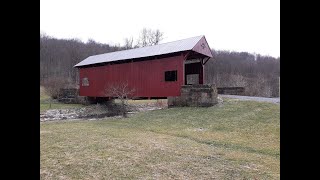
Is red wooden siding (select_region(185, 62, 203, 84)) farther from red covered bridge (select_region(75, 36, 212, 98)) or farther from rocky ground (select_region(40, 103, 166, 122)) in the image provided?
rocky ground (select_region(40, 103, 166, 122))

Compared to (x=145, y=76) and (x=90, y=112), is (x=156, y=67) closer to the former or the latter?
(x=145, y=76)

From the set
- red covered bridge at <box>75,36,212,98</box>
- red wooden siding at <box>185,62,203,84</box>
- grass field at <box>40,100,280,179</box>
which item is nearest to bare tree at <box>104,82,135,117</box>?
red covered bridge at <box>75,36,212,98</box>

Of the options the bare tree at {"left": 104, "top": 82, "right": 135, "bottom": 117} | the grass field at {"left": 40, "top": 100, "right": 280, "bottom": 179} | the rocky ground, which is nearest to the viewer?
the grass field at {"left": 40, "top": 100, "right": 280, "bottom": 179}

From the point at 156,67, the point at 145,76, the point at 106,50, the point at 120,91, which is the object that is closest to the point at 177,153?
the point at 156,67

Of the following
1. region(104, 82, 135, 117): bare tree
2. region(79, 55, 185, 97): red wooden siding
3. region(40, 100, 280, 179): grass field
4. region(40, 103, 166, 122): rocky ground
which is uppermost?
region(79, 55, 185, 97): red wooden siding

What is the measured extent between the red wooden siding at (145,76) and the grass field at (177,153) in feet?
21.0

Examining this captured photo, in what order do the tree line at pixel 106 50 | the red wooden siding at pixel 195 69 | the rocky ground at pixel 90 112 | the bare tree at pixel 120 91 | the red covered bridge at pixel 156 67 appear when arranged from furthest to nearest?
the tree line at pixel 106 50 → the red wooden siding at pixel 195 69 → the bare tree at pixel 120 91 → the rocky ground at pixel 90 112 → the red covered bridge at pixel 156 67

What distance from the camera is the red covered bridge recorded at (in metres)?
19.3

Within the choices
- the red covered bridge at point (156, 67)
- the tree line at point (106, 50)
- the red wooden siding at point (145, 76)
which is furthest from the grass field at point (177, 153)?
the tree line at point (106, 50)

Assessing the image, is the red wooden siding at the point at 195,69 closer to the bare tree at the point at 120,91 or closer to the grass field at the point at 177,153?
the bare tree at the point at 120,91

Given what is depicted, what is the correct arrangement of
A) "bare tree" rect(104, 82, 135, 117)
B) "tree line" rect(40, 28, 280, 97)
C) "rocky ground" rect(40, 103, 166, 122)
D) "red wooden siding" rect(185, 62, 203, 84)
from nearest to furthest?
1. "rocky ground" rect(40, 103, 166, 122)
2. "bare tree" rect(104, 82, 135, 117)
3. "red wooden siding" rect(185, 62, 203, 84)
4. "tree line" rect(40, 28, 280, 97)

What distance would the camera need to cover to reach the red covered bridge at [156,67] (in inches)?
758
